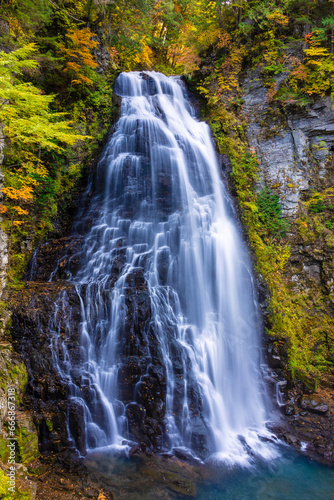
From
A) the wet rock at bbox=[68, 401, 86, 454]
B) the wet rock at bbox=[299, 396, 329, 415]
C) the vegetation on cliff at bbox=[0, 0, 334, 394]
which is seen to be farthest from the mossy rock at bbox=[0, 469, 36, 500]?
the wet rock at bbox=[299, 396, 329, 415]

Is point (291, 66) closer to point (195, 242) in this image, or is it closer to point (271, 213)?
point (271, 213)

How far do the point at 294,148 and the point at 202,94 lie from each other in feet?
21.7

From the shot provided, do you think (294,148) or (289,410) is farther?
(294,148)

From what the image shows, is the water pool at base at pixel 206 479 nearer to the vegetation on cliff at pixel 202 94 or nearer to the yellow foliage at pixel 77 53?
the vegetation on cliff at pixel 202 94

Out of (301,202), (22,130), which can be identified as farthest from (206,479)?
→ (301,202)

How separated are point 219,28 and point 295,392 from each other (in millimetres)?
17419

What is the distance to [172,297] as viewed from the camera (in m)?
7.79

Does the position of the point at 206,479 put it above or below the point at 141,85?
below

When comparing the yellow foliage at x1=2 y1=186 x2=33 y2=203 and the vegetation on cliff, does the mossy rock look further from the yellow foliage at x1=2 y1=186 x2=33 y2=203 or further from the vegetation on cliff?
the yellow foliage at x1=2 y1=186 x2=33 y2=203

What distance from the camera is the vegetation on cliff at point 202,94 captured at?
7.99 m

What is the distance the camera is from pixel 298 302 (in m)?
9.48

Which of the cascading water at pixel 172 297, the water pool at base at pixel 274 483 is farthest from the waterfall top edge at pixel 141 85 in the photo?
the water pool at base at pixel 274 483

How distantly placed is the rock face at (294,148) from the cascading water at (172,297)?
231cm

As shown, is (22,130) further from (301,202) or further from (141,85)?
(141,85)
